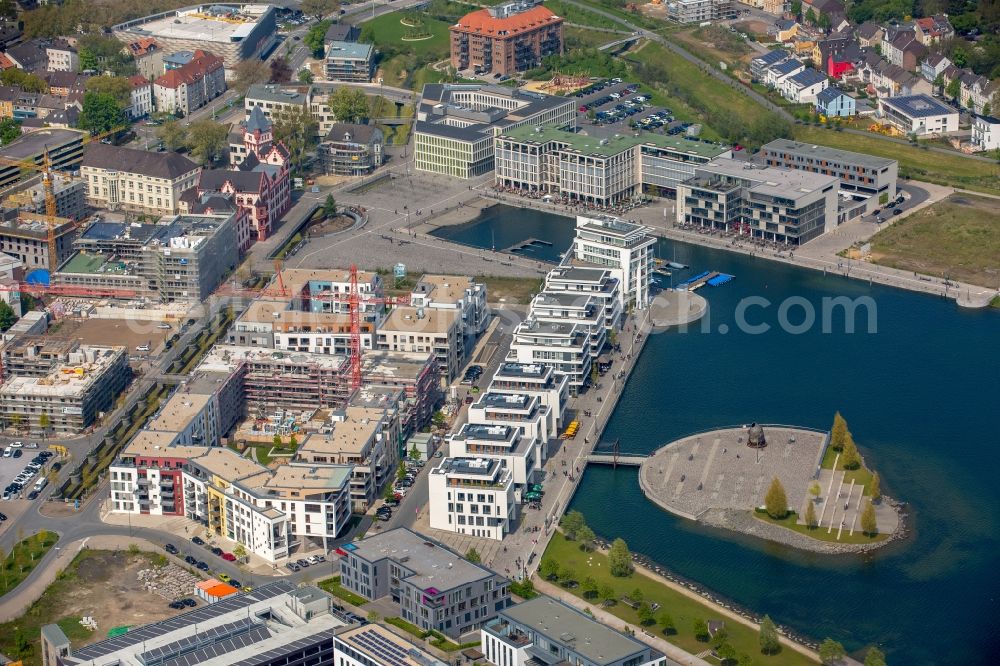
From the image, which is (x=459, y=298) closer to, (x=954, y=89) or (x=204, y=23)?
(x=954, y=89)

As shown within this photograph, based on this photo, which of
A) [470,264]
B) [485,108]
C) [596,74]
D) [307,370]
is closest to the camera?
[307,370]

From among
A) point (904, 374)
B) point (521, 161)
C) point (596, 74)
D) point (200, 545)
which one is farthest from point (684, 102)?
point (200, 545)

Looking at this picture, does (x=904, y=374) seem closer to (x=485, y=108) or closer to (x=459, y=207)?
(x=459, y=207)

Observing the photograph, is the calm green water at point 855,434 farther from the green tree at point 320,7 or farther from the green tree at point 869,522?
the green tree at point 320,7

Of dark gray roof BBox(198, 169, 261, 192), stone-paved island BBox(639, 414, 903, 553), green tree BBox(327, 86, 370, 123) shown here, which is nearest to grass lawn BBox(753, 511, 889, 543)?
stone-paved island BBox(639, 414, 903, 553)

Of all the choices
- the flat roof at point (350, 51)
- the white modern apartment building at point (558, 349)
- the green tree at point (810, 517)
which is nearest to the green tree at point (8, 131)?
the flat roof at point (350, 51)

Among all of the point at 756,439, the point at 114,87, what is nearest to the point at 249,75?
the point at 114,87
